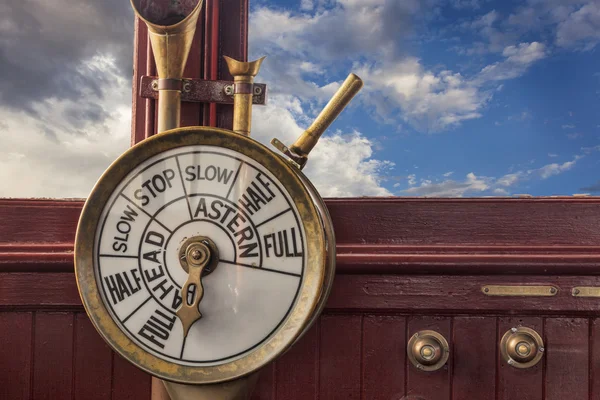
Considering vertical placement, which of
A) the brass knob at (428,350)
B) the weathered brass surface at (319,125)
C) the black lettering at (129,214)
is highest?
the weathered brass surface at (319,125)

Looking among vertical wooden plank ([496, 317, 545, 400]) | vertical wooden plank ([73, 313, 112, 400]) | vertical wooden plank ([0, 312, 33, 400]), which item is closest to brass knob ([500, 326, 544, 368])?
vertical wooden plank ([496, 317, 545, 400])

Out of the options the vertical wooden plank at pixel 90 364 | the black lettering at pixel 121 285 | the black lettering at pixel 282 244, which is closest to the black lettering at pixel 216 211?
the black lettering at pixel 282 244

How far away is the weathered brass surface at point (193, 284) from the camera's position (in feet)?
3.51

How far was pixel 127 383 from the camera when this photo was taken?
1415mm

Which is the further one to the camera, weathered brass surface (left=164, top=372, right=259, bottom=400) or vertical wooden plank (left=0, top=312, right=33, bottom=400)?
vertical wooden plank (left=0, top=312, right=33, bottom=400)

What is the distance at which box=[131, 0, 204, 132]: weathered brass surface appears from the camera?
4.14ft

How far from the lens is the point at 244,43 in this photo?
1529mm

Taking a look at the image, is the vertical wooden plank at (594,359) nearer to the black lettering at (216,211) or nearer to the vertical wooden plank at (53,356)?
the black lettering at (216,211)

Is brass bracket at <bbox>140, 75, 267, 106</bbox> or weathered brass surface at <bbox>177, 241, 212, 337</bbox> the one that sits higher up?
brass bracket at <bbox>140, 75, 267, 106</bbox>

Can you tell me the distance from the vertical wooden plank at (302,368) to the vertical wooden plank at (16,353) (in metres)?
0.71

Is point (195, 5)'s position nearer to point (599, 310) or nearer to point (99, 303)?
point (99, 303)

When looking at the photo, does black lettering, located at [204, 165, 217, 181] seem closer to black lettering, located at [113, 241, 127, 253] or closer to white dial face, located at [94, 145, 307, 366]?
white dial face, located at [94, 145, 307, 366]

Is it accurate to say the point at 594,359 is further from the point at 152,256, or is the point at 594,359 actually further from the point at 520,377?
the point at 152,256

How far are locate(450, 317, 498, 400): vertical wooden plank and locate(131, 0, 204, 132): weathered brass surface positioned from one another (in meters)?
0.95
